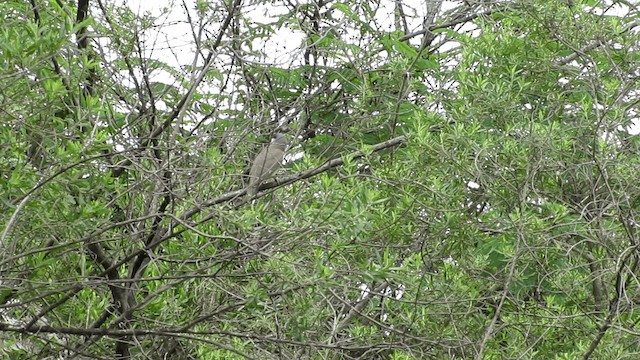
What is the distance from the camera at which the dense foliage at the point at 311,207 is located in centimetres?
485

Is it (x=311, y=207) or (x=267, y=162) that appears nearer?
(x=311, y=207)

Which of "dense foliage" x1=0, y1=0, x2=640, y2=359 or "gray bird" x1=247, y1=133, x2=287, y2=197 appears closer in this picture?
"dense foliage" x1=0, y1=0, x2=640, y2=359

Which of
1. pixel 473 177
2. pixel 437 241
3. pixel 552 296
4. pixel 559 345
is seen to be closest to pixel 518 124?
pixel 473 177

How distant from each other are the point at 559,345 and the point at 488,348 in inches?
25.4

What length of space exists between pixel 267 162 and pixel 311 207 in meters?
1.14

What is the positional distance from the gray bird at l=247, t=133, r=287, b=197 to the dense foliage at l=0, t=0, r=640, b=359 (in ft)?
0.29

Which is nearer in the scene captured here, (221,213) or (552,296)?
(221,213)

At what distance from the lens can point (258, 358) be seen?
5355mm

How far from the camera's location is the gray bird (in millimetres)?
5719

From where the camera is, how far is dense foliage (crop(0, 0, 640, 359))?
4848 millimetres

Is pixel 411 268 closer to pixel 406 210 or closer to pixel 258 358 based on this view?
pixel 406 210

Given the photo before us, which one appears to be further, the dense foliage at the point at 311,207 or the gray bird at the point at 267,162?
the gray bird at the point at 267,162

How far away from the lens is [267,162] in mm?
6020

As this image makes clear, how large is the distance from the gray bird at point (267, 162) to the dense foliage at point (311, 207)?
0.09 m
